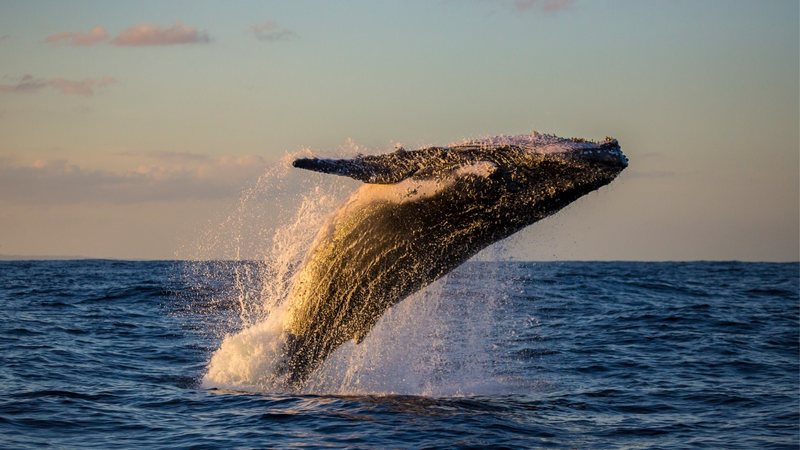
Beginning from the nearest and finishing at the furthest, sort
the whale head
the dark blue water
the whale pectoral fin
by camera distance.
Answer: the whale head < the whale pectoral fin < the dark blue water

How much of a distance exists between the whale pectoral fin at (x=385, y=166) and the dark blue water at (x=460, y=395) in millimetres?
2590

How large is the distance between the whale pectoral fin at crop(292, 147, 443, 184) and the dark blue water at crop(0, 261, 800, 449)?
2.59m

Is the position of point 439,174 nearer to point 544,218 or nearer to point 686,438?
point 544,218

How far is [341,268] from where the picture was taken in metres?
11.9

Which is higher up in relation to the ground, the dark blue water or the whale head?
the whale head

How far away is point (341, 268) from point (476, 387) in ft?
11.9

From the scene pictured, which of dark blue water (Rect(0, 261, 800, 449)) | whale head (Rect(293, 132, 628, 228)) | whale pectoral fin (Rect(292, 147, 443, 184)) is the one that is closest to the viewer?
whale head (Rect(293, 132, 628, 228))

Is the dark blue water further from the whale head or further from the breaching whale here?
the whale head

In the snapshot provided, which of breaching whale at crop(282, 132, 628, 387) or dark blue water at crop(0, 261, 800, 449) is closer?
breaching whale at crop(282, 132, 628, 387)

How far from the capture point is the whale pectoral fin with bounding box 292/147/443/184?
10.4m

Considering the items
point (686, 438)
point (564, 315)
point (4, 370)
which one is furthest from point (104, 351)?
point (564, 315)

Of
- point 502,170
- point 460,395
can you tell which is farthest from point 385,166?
point 460,395

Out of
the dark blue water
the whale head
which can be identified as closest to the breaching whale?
the whale head

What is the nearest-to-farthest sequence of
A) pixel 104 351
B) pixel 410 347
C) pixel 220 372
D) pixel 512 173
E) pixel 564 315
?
pixel 512 173 → pixel 220 372 → pixel 410 347 → pixel 104 351 → pixel 564 315
